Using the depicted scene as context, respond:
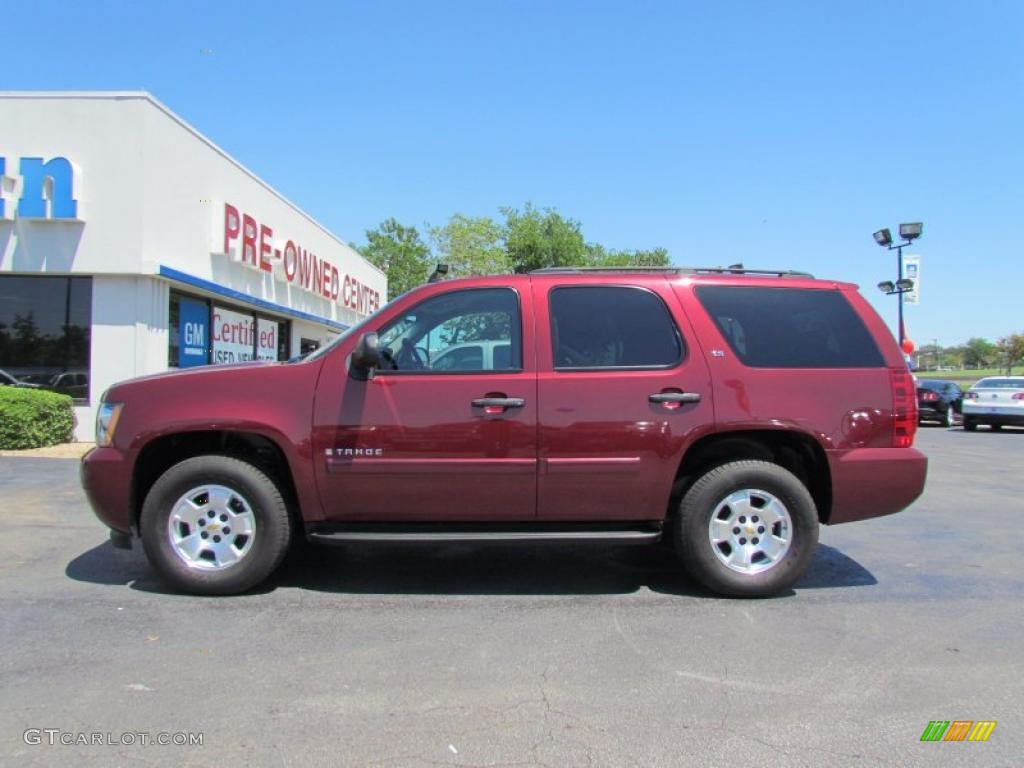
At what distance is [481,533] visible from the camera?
14.8ft

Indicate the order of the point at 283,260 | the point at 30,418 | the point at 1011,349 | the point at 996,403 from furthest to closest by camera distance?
1. the point at 1011,349
2. the point at 996,403
3. the point at 283,260
4. the point at 30,418

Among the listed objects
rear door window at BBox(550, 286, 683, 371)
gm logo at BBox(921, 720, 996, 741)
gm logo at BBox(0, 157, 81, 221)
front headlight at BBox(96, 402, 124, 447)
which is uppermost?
gm logo at BBox(0, 157, 81, 221)

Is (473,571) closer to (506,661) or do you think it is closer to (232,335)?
(506,661)

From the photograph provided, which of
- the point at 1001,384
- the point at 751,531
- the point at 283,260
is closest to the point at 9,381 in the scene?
the point at 283,260

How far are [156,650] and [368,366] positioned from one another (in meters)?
1.87

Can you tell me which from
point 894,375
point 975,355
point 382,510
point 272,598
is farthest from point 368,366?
point 975,355

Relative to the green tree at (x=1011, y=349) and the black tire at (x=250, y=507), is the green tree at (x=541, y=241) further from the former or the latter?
the green tree at (x=1011, y=349)

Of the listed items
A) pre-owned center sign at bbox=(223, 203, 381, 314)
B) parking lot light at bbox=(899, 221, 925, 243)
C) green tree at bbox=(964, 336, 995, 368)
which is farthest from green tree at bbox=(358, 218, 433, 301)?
green tree at bbox=(964, 336, 995, 368)

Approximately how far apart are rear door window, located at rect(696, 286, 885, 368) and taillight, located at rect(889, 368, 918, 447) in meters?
0.15

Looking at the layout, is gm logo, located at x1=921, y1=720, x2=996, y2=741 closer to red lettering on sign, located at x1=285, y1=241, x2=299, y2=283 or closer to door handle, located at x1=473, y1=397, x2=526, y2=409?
door handle, located at x1=473, y1=397, x2=526, y2=409

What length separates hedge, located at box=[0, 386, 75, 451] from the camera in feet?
35.7

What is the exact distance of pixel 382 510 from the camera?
14.8ft

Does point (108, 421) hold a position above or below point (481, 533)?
above

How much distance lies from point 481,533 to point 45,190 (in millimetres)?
11573
